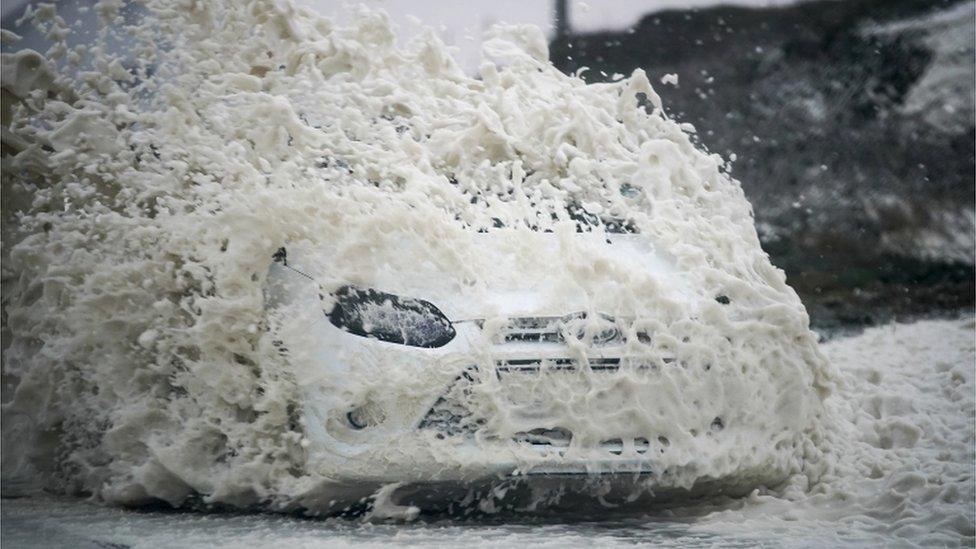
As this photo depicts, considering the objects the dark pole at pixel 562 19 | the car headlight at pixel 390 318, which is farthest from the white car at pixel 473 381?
the dark pole at pixel 562 19

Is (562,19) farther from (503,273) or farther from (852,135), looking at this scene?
(852,135)

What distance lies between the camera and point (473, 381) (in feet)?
11.8

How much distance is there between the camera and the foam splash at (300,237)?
3828mm

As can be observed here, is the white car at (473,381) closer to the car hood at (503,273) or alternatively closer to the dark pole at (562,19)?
the car hood at (503,273)

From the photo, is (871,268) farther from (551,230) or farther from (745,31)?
(551,230)

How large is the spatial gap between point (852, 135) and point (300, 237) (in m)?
4.63

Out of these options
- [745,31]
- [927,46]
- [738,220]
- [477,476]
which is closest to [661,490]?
[477,476]

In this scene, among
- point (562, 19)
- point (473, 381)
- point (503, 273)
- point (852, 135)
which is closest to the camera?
point (473, 381)

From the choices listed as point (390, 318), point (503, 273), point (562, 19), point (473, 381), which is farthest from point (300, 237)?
point (562, 19)

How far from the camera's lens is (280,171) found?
160 inches

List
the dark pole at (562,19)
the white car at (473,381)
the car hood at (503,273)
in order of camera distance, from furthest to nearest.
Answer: the dark pole at (562,19) → the car hood at (503,273) → the white car at (473,381)

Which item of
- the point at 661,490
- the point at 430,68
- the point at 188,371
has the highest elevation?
the point at 430,68

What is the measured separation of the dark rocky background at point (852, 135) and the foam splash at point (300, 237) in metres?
2.02

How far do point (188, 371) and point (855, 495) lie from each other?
2539 mm
